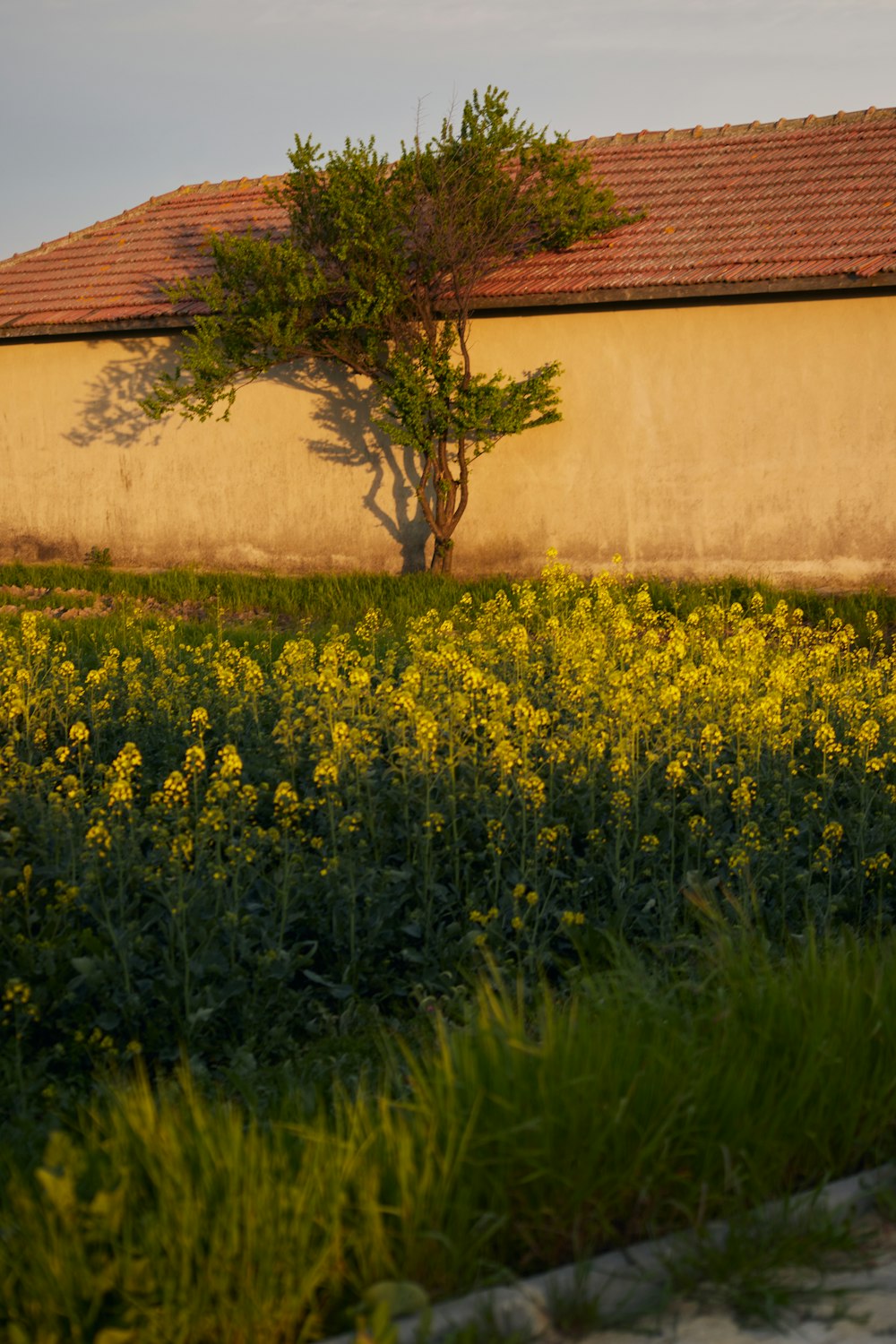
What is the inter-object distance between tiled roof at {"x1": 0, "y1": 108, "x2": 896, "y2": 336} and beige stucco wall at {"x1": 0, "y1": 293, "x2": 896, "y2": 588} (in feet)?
1.60

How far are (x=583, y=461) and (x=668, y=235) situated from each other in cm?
244

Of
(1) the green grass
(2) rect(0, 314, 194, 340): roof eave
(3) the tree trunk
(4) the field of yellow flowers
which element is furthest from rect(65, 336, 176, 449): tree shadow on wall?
(4) the field of yellow flowers

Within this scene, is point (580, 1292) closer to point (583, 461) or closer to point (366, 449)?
point (583, 461)

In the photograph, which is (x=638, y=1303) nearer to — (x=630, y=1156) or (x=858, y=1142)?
(x=630, y=1156)

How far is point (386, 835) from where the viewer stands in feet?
17.2

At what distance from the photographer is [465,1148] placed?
259 centimetres

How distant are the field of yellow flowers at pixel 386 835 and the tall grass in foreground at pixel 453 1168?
81 cm

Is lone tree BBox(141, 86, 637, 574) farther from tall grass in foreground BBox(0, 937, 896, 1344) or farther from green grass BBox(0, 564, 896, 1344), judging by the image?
tall grass in foreground BBox(0, 937, 896, 1344)

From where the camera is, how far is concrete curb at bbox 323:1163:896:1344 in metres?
2.27

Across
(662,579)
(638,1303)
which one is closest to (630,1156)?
(638,1303)

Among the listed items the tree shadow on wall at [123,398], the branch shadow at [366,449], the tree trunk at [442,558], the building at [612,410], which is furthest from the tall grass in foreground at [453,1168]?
the tree shadow on wall at [123,398]

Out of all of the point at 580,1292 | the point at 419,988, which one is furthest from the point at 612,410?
the point at 580,1292

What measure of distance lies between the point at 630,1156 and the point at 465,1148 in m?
0.33

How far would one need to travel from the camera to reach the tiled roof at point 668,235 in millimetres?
12141
